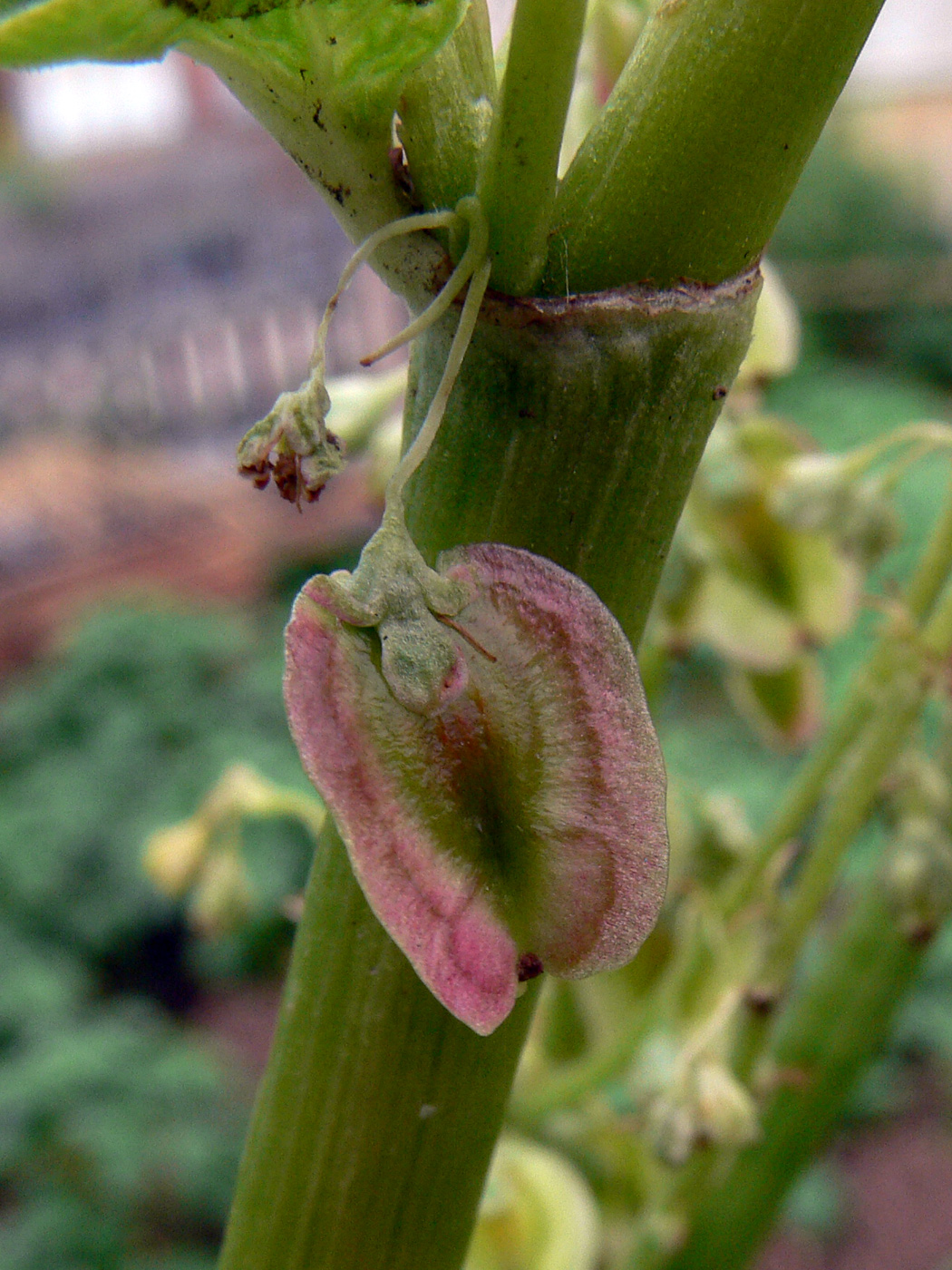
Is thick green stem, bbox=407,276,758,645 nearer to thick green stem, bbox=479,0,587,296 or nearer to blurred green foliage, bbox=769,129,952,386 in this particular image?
thick green stem, bbox=479,0,587,296

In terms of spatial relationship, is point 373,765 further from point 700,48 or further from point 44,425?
point 44,425

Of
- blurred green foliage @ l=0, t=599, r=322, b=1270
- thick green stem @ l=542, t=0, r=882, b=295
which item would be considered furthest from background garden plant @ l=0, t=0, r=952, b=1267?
blurred green foliage @ l=0, t=599, r=322, b=1270

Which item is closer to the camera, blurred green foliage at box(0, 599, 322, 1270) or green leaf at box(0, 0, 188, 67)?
green leaf at box(0, 0, 188, 67)

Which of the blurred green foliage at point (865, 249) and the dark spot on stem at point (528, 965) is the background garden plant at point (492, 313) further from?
the blurred green foliage at point (865, 249)

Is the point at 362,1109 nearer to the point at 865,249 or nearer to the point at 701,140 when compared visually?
the point at 701,140

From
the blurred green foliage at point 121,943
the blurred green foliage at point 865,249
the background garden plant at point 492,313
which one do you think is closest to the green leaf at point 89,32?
the background garden plant at point 492,313

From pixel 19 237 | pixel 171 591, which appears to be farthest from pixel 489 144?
pixel 19 237

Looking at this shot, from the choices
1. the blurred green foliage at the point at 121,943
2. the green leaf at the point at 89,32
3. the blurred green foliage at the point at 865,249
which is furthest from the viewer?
the blurred green foliage at the point at 865,249
